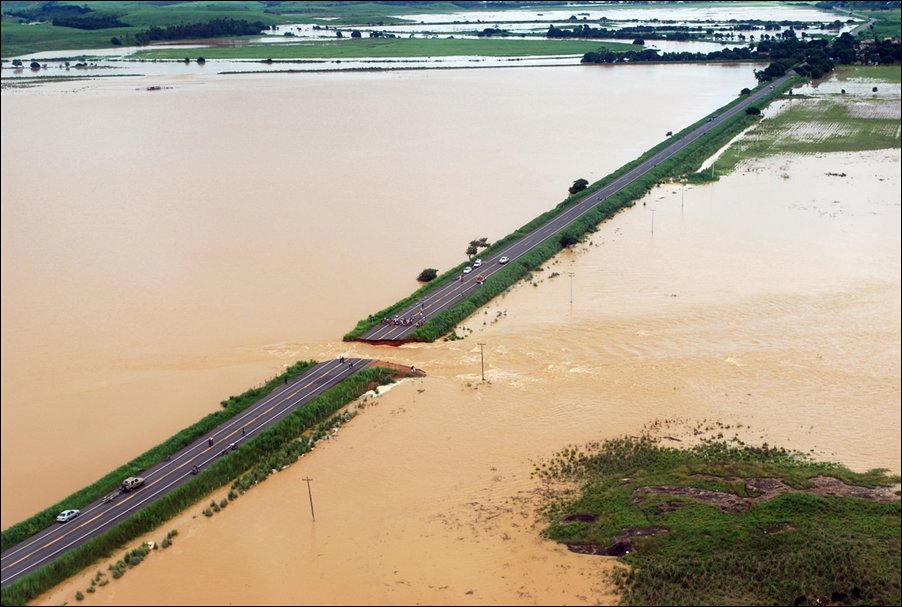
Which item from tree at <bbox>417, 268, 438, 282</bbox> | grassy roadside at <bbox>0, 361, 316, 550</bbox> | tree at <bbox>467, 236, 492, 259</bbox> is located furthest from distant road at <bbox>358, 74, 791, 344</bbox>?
grassy roadside at <bbox>0, 361, 316, 550</bbox>

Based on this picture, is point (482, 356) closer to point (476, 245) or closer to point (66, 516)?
point (476, 245)

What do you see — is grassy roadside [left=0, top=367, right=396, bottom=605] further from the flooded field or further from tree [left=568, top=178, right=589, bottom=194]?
tree [left=568, top=178, right=589, bottom=194]

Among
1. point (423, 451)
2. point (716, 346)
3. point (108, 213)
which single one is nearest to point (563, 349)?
point (716, 346)

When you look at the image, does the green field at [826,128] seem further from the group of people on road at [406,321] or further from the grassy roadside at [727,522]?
the grassy roadside at [727,522]

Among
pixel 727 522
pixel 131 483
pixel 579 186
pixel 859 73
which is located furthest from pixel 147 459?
pixel 859 73

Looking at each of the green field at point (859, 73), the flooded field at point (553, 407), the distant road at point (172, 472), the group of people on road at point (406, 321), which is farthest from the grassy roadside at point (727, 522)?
the green field at point (859, 73)
